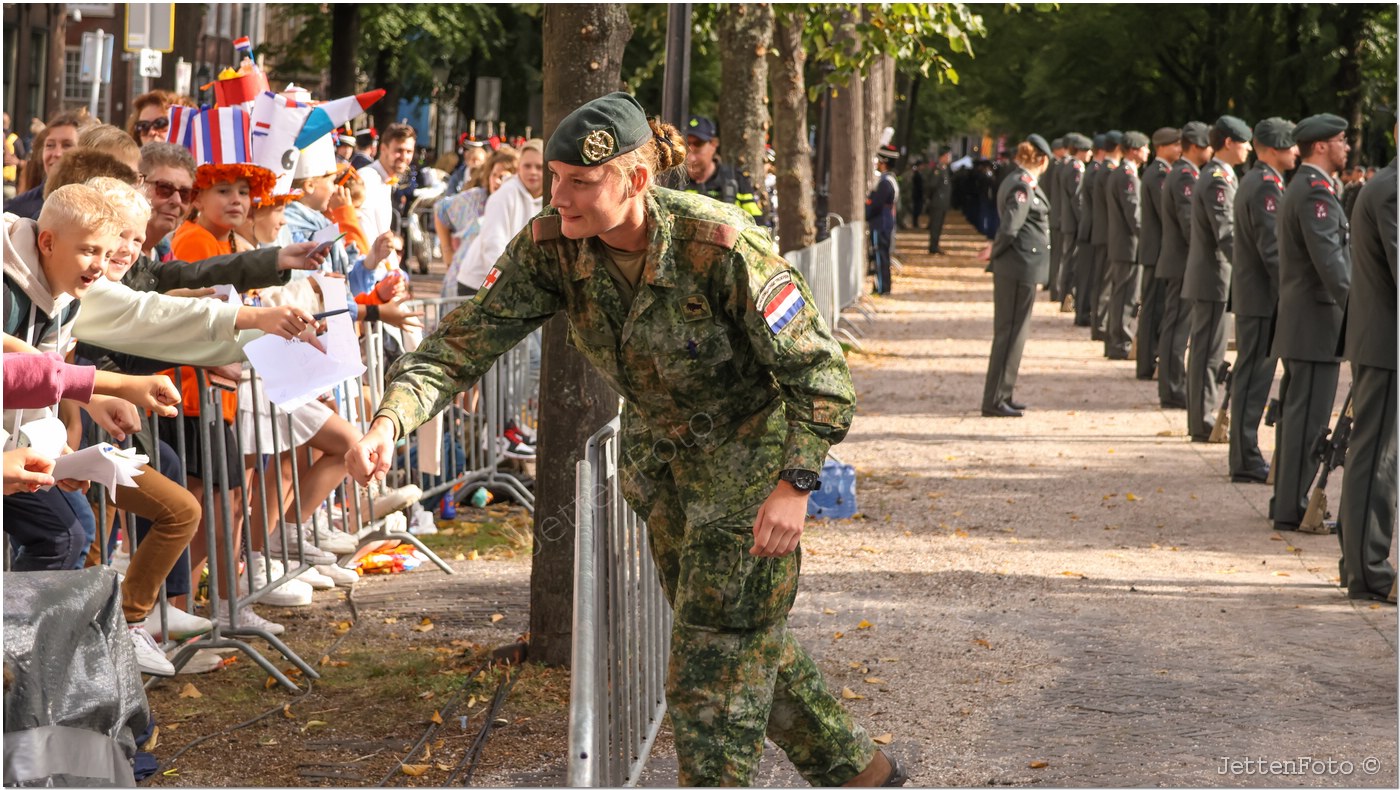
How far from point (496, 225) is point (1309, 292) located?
16.3 ft

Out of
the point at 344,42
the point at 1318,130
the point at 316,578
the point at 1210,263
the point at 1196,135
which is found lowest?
the point at 316,578

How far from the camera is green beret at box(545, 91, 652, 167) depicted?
387cm

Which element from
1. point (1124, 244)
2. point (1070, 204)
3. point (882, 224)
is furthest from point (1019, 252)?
point (882, 224)

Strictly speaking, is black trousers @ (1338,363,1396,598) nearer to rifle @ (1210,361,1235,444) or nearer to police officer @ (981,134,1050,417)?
rifle @ (1210,361,1235,444)

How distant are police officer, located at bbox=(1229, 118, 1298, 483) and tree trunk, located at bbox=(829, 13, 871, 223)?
561 inches

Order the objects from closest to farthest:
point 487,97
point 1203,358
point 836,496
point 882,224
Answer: point 836,496
point 1203,358
point 882,224
point 487,97

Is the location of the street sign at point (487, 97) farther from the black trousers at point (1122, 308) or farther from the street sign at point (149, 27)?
the black trousers at point (1122, 308)

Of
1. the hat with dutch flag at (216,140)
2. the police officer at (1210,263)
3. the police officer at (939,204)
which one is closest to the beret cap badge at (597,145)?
the hat with dutch flag at (216,140)

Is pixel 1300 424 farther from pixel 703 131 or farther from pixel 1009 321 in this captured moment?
pixel 703 131

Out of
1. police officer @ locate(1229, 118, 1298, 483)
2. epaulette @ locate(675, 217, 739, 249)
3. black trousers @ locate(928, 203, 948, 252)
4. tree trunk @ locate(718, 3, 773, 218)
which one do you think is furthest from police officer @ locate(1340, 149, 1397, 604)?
black trousers @ locate(928, 203, 948, 252)

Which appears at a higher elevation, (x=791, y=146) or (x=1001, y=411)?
(x=791, y=146)

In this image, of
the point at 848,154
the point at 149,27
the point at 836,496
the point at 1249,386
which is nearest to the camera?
the point at 836,496

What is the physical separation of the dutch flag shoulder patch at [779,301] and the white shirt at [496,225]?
734cm

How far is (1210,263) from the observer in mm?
12500
